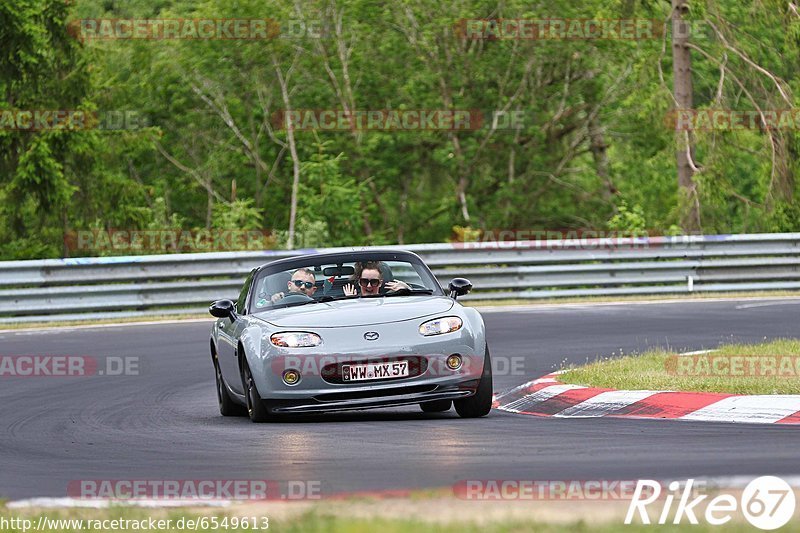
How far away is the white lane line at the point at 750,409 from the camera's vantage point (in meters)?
9.92

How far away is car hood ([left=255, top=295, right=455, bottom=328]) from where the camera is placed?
11.1 metres

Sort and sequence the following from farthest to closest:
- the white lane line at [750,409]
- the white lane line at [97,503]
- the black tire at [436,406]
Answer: the black tire at [436,406] < the white lane line at [750,409] < the white lane line at [97,503]

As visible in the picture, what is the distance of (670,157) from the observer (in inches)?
1369

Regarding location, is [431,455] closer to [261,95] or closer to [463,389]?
[463,389]

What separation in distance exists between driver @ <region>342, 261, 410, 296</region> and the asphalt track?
96cm

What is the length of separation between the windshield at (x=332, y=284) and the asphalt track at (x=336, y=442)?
95 centimetres

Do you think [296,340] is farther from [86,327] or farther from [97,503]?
[86,327]

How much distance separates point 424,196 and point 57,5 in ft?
48.1

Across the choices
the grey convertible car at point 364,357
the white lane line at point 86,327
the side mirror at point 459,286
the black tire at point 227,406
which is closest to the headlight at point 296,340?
the grey convertible car at point 364,357

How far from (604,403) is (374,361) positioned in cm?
177

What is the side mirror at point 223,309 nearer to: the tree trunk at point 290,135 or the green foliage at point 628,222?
the green foliage at point 628,222

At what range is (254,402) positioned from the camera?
37.2 ft

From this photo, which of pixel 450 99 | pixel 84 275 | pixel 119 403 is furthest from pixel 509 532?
pixel 450 99

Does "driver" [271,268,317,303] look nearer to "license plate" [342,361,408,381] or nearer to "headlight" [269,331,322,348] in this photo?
"headlight" [269,331,322,348]
